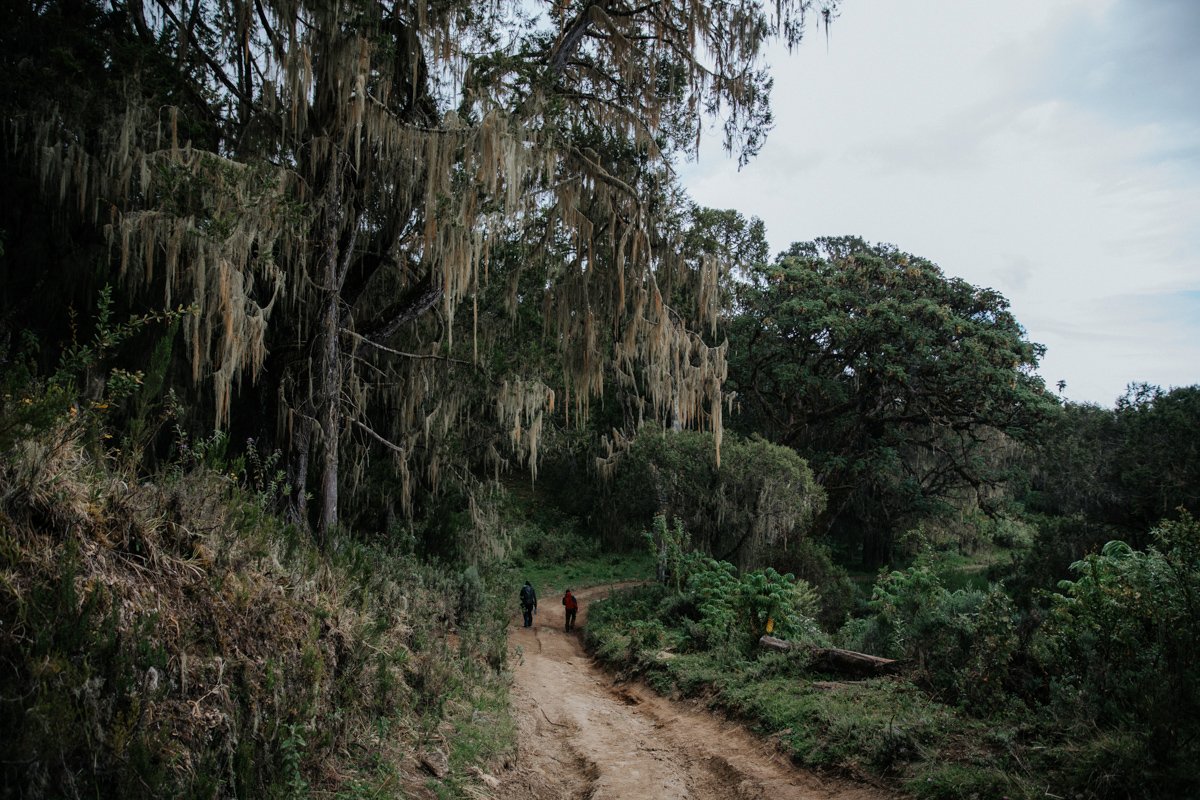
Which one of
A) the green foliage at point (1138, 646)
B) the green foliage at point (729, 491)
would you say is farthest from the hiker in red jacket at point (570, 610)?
the green foliage at point (1138, 646)

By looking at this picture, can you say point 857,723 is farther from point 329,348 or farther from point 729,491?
point 729,491

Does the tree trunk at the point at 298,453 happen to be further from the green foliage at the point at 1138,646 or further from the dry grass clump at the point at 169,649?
the green foliage at the point at 1138,646

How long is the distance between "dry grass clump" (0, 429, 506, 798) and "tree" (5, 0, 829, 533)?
10.5 ft

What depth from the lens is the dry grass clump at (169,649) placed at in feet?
8.89

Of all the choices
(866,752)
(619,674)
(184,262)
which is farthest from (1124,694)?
(184,262)

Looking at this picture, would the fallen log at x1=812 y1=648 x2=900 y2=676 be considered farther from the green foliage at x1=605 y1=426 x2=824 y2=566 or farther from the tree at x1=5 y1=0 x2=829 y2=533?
the green foliage at x1=605 y1=426 x2=824 y2=566

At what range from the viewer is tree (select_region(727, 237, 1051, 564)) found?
21.3 m

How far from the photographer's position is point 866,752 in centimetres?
534

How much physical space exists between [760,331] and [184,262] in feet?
61.8

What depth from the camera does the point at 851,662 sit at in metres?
7.35

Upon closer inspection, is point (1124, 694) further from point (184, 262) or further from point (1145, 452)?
point (1145, 452)

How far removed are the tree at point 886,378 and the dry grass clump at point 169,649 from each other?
19.1m

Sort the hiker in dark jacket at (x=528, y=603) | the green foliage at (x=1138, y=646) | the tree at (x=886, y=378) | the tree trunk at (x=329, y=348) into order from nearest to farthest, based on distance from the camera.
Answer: the green foliage at (x=1138, y=646), the tree trunk at (x=329, y=348), the hiker in dark jacket at (x=528, y=603), the tree at (x=886, y=378)

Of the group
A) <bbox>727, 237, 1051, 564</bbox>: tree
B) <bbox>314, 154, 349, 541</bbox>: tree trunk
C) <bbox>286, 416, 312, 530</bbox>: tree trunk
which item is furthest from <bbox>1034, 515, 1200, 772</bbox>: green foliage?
<bbox>727, 237, 1051, 564</bbox>: tree
